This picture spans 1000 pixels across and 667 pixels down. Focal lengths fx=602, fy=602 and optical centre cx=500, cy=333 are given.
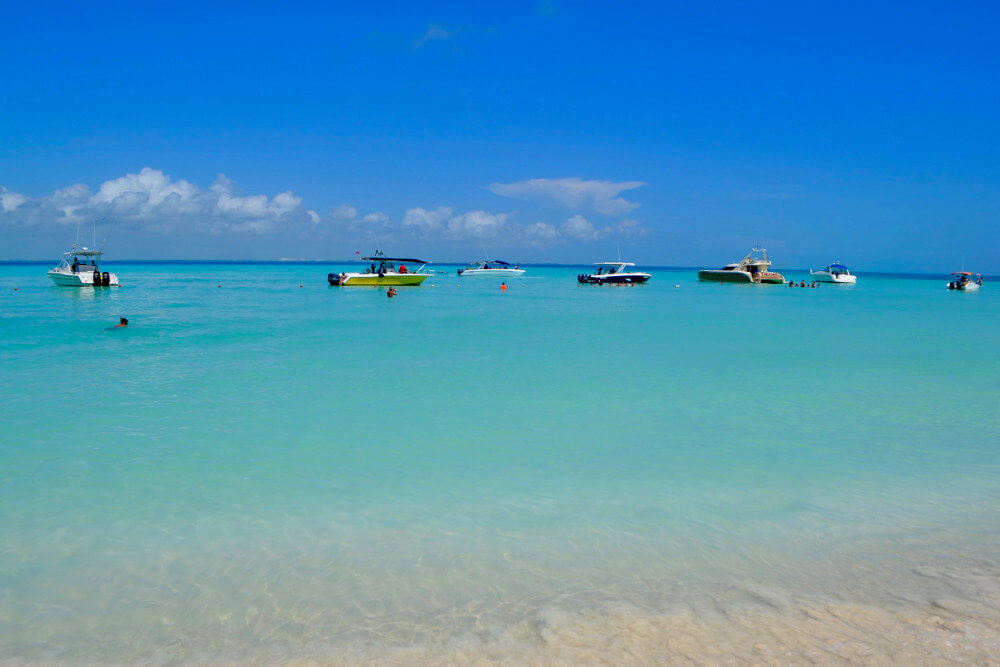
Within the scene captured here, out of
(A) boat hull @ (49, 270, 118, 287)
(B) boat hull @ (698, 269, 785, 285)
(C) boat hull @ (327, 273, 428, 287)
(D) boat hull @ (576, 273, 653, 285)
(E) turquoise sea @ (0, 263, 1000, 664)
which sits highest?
(B) boat hull @ (698, 269, 785, 285)

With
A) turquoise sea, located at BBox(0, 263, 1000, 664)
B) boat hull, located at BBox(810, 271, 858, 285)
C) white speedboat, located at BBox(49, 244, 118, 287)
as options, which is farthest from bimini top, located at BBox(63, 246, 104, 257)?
boat hull, located at BBox(810, 271, 858, 285)

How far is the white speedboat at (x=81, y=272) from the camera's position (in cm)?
4894

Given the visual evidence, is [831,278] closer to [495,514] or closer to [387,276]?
[387,276]

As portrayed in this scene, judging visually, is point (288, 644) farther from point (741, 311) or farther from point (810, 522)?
point (741, 311)

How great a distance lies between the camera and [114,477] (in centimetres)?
754

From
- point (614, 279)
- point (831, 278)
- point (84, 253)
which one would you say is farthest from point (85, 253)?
point (831, 278)

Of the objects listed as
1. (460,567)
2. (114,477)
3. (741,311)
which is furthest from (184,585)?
(741,311)

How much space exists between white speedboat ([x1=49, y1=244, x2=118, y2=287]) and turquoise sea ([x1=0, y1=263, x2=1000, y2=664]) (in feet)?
134

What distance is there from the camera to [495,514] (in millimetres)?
6570

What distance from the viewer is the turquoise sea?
421 centimetres

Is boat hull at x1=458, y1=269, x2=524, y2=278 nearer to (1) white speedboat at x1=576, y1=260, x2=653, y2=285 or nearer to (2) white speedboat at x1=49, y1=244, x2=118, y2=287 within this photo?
(1) white speedboat at x1=576, y1=260, x2=653, y2=285

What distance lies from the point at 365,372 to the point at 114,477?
311 inches

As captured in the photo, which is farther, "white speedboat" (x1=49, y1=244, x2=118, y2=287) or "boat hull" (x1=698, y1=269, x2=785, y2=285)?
"boat hull" (x1=698, y1=269, x2=785, y2=285)

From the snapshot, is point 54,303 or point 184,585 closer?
point 184,585
